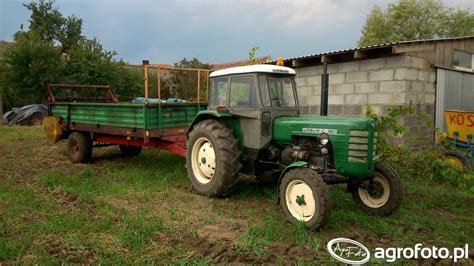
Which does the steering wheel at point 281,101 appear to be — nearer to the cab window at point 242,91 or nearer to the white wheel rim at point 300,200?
the cab window at point 242,91

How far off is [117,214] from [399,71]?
6.39 meters

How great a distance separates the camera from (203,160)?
5.94 meters

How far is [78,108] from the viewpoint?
327 inches

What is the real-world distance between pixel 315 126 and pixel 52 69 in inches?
699

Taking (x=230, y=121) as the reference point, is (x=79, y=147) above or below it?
below

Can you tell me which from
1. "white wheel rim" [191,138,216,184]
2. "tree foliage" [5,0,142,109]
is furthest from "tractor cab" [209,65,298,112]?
"tree foliage" [5,0,142,109]

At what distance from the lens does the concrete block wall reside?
8.38 m

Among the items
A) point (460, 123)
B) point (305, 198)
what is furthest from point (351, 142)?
point (460, 123)

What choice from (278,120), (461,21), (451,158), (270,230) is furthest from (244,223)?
(461,21)

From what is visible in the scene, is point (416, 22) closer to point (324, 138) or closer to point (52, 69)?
point (52, 69)

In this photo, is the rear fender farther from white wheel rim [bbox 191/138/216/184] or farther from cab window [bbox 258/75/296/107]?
cab window [bbox 258/75/296/107]

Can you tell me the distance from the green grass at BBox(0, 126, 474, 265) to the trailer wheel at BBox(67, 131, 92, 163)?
3.72 feet

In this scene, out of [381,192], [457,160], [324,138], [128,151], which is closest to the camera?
[324,138]

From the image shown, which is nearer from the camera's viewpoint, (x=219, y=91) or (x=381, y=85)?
(x=219, y=91)
